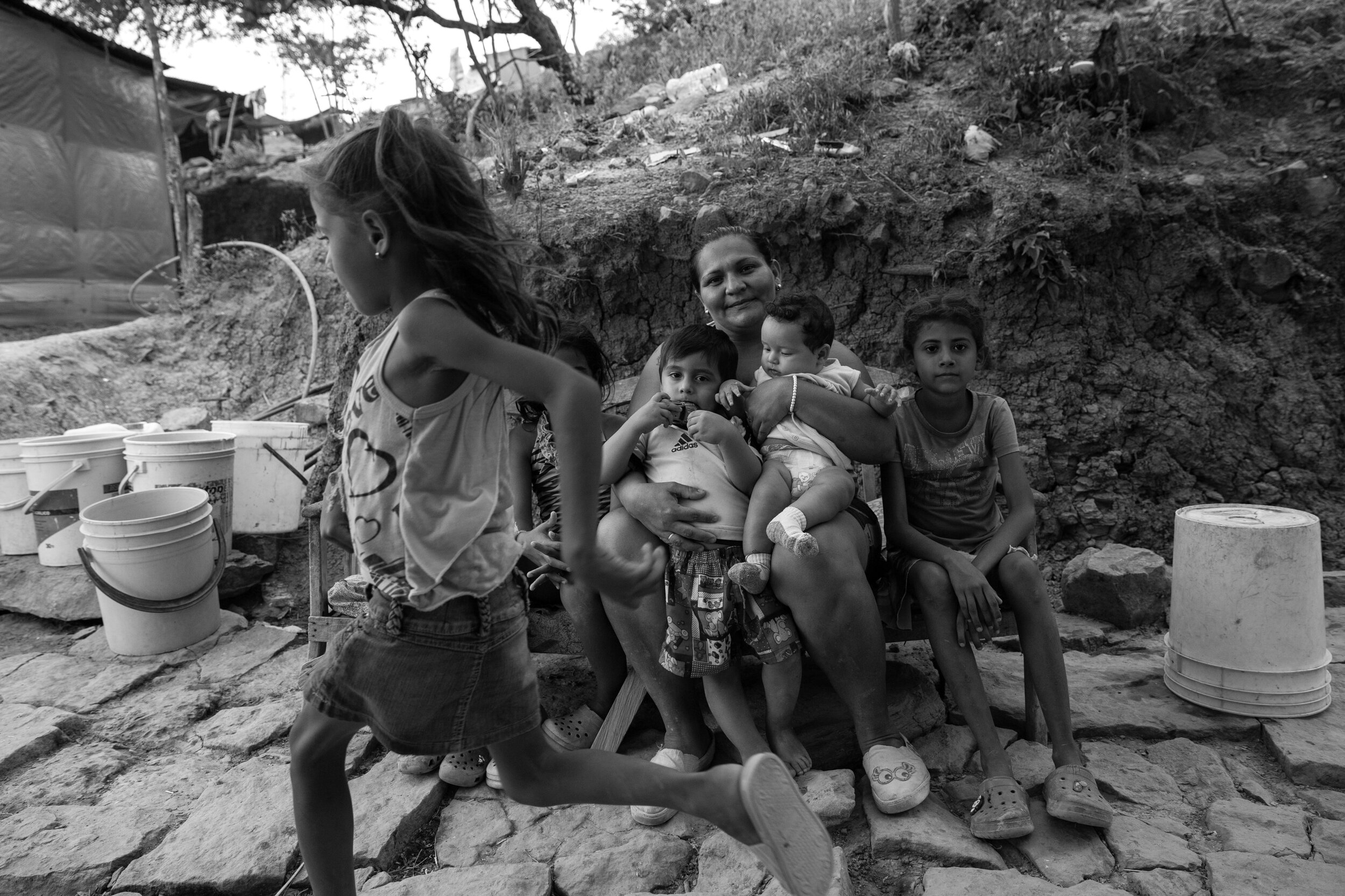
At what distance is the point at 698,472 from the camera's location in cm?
246

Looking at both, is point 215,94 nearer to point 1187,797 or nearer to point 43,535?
point 43,535

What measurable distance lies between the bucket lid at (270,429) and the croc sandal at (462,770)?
2844 mm

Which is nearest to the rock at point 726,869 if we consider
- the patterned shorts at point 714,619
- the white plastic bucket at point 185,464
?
the patterned shorts at point 714,619

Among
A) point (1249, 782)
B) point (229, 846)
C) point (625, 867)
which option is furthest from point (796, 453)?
point (229, 846)

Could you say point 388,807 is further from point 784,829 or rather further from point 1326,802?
point 1326,802

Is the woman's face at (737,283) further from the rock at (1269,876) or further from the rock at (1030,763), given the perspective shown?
the rock at (1269,876)

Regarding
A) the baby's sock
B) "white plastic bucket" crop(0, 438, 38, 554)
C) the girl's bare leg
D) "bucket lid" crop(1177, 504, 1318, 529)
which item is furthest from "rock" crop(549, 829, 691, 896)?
"white plastic bucket" crop(0, 438, 38, 554)

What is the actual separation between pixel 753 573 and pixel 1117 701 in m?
1.41

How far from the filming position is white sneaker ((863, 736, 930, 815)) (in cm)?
218

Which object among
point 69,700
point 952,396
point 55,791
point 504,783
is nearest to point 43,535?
point 69,700

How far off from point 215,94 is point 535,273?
10.4 m

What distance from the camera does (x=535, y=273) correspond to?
405cm

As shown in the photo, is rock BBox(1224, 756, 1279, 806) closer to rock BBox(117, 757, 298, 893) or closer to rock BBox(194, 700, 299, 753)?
rock BBox(117, 757, 298, 893)

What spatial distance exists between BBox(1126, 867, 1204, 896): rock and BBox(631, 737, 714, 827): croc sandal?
3.55 ft
